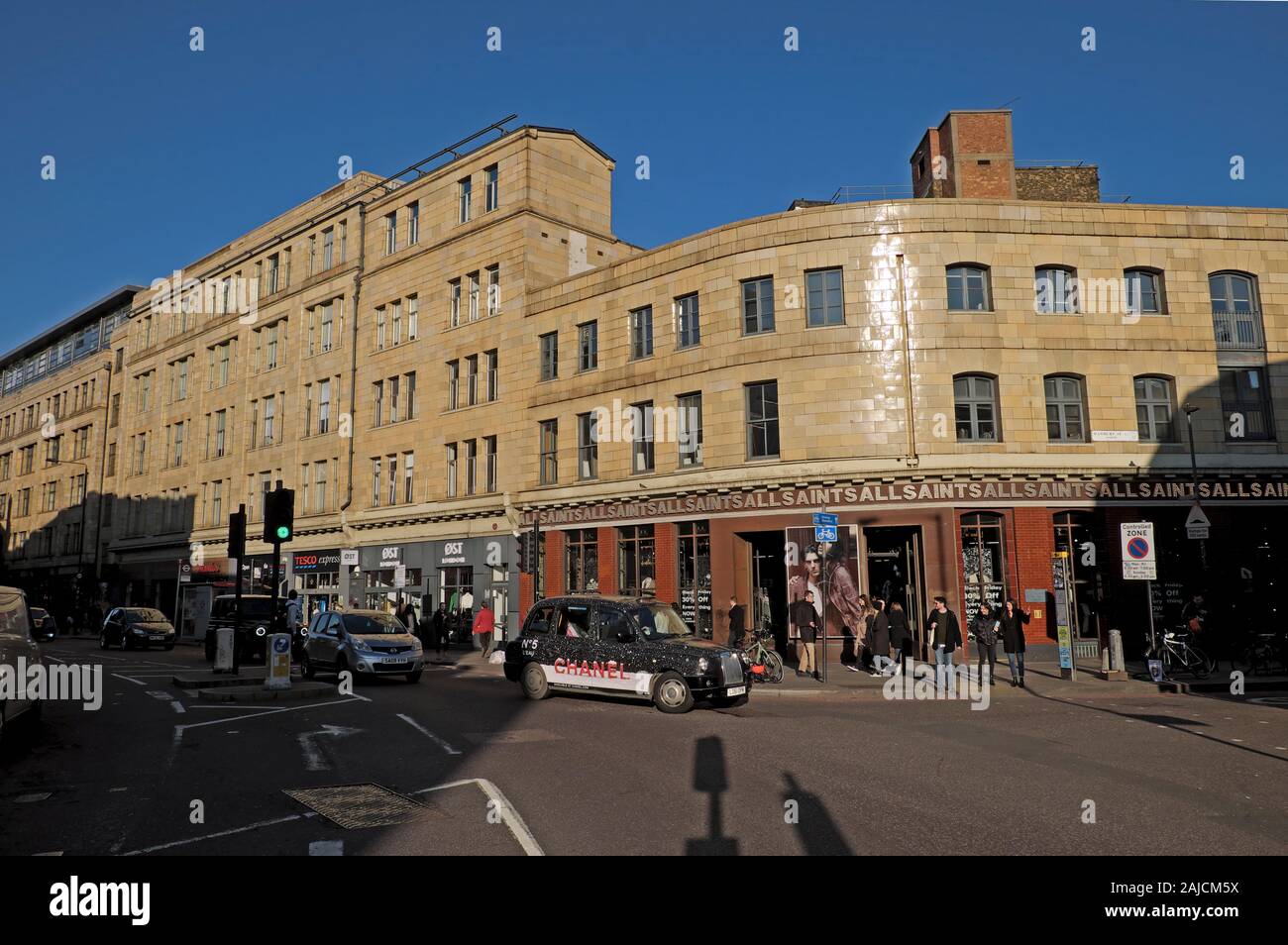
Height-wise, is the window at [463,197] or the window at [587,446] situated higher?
the window at [463,197]

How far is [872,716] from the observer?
1355 centimetres

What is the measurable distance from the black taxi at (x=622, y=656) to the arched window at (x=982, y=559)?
32.6 ft

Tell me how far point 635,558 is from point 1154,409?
602 inches

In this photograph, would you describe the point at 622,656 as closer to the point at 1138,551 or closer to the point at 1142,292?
the point at 1138,551

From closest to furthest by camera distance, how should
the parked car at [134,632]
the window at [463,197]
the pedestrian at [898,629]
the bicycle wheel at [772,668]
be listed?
the bicycle wheel at [772,668] < the pedestrian at [898,629] < the parked car at [134,632] < the window at [463,197]

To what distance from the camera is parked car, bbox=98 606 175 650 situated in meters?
32.5

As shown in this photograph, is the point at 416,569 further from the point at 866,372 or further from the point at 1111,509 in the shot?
the point at 1111,509

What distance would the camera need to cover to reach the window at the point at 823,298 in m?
A: 24.2

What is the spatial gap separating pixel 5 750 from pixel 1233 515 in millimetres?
26724

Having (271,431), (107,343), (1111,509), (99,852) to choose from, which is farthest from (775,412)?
(107,343)

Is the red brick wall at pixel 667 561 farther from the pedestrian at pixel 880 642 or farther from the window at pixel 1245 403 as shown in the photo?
the window at pixel 1245 403

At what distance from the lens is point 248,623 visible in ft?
82.0

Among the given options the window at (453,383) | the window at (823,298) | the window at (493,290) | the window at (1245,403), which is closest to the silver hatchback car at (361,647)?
the window at (823,298)

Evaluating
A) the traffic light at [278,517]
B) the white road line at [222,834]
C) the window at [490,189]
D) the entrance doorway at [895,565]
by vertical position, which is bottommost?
the white road line at [222,834]
